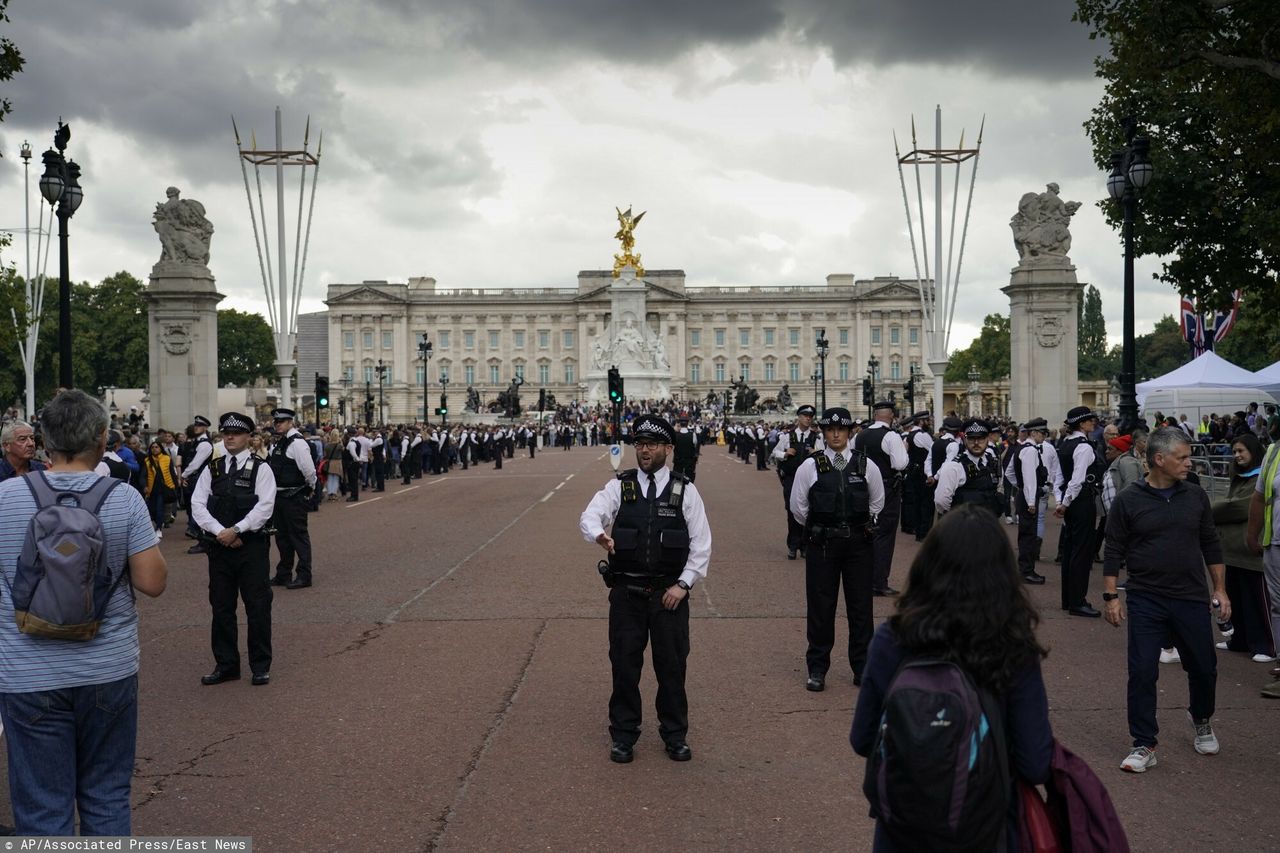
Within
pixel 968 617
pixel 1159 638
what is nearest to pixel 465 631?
pixel 1159 638

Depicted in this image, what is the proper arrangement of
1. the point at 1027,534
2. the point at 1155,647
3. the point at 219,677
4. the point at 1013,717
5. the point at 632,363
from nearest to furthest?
the point at 1013,717 → the point at 1155,647 → the point at 219,677 → the point at 1027,534 → the point at 632,363

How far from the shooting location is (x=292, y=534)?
1285 centimetres

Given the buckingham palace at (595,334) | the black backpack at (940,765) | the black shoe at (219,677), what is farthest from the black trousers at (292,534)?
the buckingham palace at (595,334)

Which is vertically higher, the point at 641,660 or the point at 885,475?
the point at 885,475

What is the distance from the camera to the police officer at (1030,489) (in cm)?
1272

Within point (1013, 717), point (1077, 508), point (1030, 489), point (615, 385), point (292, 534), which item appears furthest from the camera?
point (615, 385)

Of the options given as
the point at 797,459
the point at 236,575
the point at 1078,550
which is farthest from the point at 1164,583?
the point at 797,459

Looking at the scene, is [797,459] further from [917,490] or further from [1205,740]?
[1205,740]

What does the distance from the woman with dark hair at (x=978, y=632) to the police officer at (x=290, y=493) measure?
9865mm

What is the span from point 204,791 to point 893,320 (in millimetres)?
135129

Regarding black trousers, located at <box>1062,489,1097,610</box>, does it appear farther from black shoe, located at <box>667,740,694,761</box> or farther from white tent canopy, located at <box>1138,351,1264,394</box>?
white tent canopy, located at <box>1138,351,1264,394</box>

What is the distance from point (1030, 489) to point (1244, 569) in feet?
11.8

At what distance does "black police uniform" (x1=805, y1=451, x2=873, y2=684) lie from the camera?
26.4 ft

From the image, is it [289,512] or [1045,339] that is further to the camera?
[1045,339]
